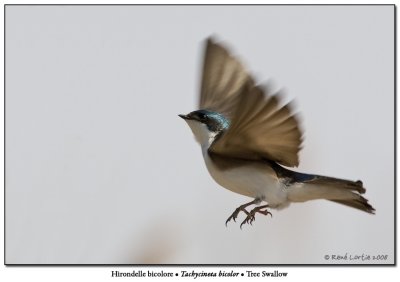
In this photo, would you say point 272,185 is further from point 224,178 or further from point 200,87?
point 200,87

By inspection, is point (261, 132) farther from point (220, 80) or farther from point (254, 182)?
point (220, 80)

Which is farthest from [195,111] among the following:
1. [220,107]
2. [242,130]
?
[242,130]

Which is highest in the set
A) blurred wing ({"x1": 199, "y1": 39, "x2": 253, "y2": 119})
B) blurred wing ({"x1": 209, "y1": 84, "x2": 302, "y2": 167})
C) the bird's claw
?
blurred wing ({"x1": 199, "y1": 39, "x2": 253, "y2": 119})

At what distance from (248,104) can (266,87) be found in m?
0.10

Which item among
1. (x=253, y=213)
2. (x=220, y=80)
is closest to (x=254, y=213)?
(x=253, y=213)

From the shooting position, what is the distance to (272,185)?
2.46 meters

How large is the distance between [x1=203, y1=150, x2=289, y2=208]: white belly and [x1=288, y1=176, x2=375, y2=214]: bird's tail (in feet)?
0.17

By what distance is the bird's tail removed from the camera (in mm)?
2349

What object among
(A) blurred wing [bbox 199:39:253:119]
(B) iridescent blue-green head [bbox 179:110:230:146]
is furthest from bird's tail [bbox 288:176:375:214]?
(A) blurred wing [bbox 199:39:253:119]

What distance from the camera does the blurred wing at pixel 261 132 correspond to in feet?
6.88

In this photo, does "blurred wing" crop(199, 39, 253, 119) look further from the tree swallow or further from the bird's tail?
the bird's tail

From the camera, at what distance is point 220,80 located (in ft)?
10.0

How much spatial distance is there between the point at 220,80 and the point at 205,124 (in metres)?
0.42

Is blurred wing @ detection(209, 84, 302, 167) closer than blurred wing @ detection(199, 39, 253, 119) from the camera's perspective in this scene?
Yes
